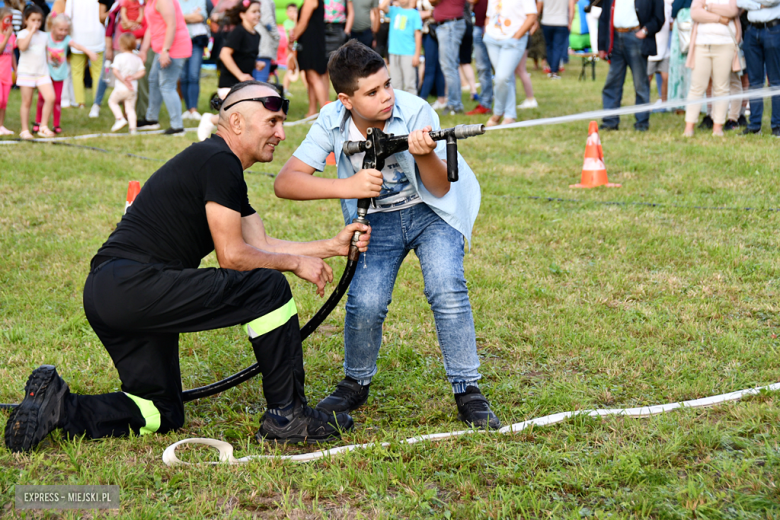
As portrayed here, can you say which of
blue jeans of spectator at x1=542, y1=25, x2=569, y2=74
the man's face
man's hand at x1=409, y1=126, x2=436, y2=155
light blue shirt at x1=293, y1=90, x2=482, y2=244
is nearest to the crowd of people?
blue jeans of spectator at x1=542, y1=25, x2=569, y2=74

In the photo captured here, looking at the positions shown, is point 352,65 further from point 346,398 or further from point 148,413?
point 148,413

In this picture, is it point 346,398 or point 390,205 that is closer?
point 390,205

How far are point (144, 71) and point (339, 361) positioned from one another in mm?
9017

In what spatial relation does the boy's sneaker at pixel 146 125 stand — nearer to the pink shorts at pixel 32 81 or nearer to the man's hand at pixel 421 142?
the pink shorts at pixel 32 81

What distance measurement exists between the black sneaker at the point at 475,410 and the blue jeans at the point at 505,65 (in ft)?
28.1

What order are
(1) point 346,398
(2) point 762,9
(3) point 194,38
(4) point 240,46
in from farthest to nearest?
(3) point 194,38 → (4) point 240,46 → (2) point 762,9 → (1) point 346,398

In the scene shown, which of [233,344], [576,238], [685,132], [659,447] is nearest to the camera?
[659,447]

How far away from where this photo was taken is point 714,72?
10328 millimetres

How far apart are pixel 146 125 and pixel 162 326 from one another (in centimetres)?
1029

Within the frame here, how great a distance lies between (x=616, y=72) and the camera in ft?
38.5

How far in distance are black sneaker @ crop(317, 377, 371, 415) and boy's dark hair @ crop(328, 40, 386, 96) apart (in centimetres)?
145

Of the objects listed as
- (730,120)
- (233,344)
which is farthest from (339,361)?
(730,120)

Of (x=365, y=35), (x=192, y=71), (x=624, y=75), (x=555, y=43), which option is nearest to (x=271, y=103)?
(x=624, y=75)

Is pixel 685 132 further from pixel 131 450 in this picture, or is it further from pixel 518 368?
pixel 131 450
